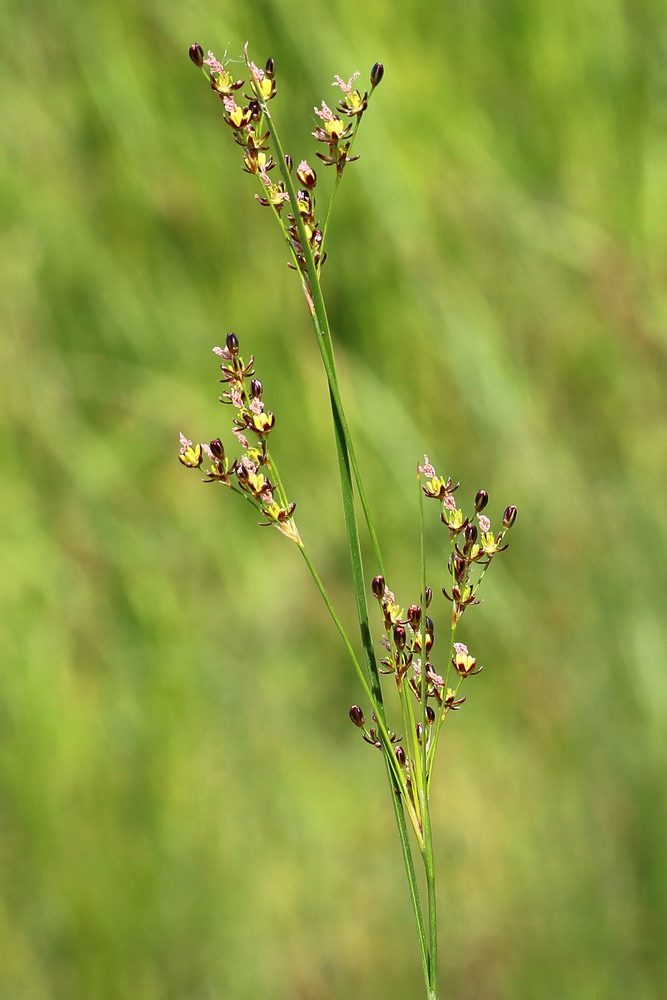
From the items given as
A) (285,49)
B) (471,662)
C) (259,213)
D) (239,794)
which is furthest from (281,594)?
(471,662)

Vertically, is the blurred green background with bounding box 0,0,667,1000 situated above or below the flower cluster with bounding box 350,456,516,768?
above

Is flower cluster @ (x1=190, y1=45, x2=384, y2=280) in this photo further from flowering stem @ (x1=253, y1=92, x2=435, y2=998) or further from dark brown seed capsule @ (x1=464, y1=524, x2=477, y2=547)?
dark brown seed capsule @ (x1=464, y1=524, x2=477, y2=547)

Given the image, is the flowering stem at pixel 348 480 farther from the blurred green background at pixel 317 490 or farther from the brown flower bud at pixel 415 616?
the blurred green background at pixel 317 490

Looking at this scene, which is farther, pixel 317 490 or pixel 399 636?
pixel 317 490

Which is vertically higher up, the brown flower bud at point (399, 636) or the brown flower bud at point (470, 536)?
the brown flower bud at point (470, 536)

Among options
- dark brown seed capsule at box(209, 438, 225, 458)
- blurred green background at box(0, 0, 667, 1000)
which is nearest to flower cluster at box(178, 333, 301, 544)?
dark brown seed capsule at box(209, 438, 225, 458)

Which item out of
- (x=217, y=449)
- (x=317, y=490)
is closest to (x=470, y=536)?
(x=217, y=449)

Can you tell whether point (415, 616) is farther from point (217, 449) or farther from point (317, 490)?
point (317, 490)

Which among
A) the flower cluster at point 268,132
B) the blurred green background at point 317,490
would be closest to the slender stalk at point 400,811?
the flower cluster at point 268,132

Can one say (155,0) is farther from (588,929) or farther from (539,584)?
(588,929)
